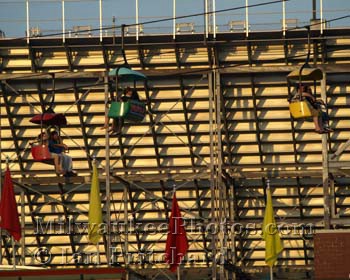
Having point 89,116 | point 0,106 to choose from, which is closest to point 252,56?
point 89,116

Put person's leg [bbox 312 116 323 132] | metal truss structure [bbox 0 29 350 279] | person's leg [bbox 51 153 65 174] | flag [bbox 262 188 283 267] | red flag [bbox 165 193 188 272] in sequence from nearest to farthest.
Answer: person's leg [bbox 312 116 323 132]
person's leg [bbox 51 153 65 174]
flag [bbox 262 188 283 267]
red flag [bbox 165 193 188 272]
metal truss structure [bbox 0 29 350 279]

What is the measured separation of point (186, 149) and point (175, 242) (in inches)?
239

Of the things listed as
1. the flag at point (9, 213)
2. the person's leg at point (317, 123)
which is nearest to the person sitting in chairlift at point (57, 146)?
the flag at point (9, 213)

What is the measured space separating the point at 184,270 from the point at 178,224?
754cm

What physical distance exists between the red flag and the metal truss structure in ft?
5.38

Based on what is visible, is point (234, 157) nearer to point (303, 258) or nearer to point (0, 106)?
point (303, 258)

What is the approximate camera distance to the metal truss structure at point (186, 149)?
4281cm

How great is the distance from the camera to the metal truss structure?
42812 mm

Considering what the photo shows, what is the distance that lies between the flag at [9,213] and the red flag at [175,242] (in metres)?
4.73

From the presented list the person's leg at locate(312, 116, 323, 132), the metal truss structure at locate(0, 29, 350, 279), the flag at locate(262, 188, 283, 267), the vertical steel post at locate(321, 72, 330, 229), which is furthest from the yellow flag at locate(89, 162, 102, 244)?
the person's leg at locate(312, 116, 323, 132)

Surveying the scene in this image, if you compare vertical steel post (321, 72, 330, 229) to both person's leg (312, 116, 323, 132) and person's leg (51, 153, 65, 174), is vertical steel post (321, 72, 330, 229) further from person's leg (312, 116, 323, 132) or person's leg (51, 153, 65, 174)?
person's leg (51, 153, 65, 174)

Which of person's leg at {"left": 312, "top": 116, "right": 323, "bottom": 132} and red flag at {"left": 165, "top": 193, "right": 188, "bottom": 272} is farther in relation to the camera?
red flag at {"left": 165, "top": 193, "right": 188, "bottom": 272}

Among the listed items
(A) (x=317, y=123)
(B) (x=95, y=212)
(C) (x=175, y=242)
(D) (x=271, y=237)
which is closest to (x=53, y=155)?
(B) (x=95, y=212)

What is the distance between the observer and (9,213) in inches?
1583
